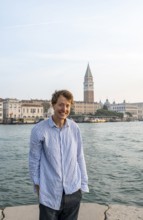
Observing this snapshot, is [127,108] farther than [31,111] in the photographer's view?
Yes

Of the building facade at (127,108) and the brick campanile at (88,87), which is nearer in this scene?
the brick campanile at (88,87)

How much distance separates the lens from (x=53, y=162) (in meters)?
2.59

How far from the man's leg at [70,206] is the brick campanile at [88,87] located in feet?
492

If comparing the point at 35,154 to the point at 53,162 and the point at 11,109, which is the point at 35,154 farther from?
the point at 11,109

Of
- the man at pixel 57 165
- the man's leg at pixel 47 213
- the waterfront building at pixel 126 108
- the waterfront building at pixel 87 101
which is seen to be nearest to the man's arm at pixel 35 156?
the man at pixel 57 165

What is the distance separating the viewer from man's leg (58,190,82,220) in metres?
2.60

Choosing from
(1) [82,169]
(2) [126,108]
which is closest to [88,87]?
(2) [126,108]

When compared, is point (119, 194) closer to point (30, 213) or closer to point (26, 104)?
point (30, 213)

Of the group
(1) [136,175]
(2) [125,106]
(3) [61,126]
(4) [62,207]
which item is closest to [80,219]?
(4) [62,207]

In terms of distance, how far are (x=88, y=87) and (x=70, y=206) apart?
15537 cm

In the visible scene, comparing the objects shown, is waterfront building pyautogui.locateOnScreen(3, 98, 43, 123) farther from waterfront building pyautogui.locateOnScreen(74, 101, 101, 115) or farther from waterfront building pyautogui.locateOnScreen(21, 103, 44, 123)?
waterfront building pyautogui.locateOnScreen(74, 101, 101, 115)

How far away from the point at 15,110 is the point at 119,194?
10778cm

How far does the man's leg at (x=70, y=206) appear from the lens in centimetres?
260

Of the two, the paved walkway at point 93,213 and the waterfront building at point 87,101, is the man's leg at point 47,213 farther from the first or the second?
the waterfront building at point 87,101
